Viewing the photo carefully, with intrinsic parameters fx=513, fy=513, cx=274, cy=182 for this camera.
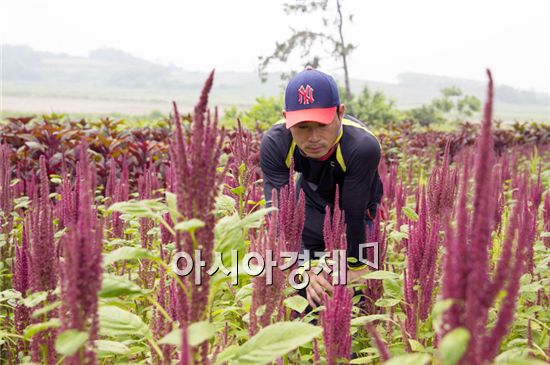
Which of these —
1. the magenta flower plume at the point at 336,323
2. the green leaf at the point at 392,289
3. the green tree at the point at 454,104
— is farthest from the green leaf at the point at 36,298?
the green tree at the point at 454,104

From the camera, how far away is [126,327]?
3.75ft

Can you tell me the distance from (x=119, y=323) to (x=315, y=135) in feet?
5.09

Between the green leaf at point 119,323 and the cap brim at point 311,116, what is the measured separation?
146cm

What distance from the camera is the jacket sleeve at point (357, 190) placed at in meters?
2.59

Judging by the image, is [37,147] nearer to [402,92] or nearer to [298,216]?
[298,216]

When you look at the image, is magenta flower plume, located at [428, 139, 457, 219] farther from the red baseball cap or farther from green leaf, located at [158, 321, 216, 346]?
green leaf, located at [158, 321, 216, 346]

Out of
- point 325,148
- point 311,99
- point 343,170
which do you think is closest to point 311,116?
point 311,99

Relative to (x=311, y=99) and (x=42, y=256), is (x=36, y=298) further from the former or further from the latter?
(x=311, y=99)

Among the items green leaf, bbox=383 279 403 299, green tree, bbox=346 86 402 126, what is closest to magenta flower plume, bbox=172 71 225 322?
green leaf, bbox=383 279 403 299

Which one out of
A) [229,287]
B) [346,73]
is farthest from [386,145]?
[346,73]

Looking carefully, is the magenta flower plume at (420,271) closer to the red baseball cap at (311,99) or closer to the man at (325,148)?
the man at (325,148)

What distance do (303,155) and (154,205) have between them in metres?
1.92

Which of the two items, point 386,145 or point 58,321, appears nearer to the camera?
point 58,321

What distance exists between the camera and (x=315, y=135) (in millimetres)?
2500
